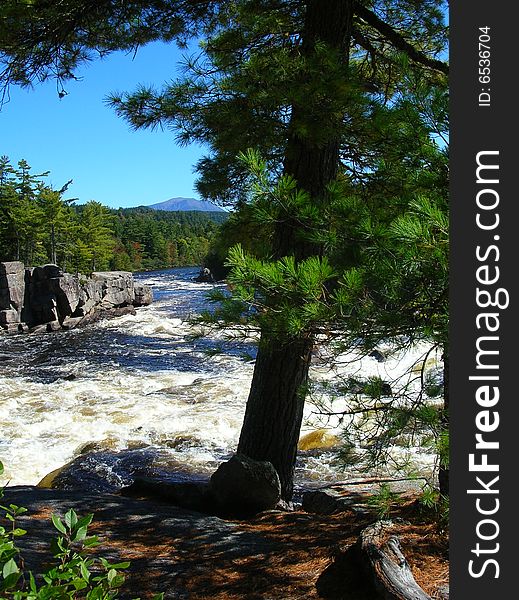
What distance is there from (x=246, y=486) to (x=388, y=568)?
2.43m

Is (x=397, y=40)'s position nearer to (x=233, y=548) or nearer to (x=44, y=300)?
(x=233, y=548)

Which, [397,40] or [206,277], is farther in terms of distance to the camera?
[206,277]

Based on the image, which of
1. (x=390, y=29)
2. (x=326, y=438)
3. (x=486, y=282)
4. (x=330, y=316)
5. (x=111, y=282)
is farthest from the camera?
(x=111, y=282)

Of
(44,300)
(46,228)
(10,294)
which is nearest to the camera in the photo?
(10,294)

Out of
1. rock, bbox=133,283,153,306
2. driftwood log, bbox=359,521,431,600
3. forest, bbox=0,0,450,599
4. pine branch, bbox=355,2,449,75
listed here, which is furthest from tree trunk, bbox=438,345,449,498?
rock, bbox=133,283,153,306

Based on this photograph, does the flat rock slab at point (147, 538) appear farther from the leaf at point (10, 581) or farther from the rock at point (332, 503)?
the leaf at point (10, 581)

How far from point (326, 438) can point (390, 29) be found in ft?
20.1

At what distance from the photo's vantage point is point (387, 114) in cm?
342

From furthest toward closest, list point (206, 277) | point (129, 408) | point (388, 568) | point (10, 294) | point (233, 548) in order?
point (206, 277), point (10, 294), point (129, 408), point (233, 548), point (388, 568)

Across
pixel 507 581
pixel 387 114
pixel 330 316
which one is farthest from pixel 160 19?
pixel 507 581

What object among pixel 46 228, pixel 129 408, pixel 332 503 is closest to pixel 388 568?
pixel 332 503

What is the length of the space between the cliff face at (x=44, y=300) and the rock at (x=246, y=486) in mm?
21326

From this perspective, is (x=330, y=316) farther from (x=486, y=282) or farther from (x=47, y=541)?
(x=47, y=541)

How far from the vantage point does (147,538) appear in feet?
14.1
